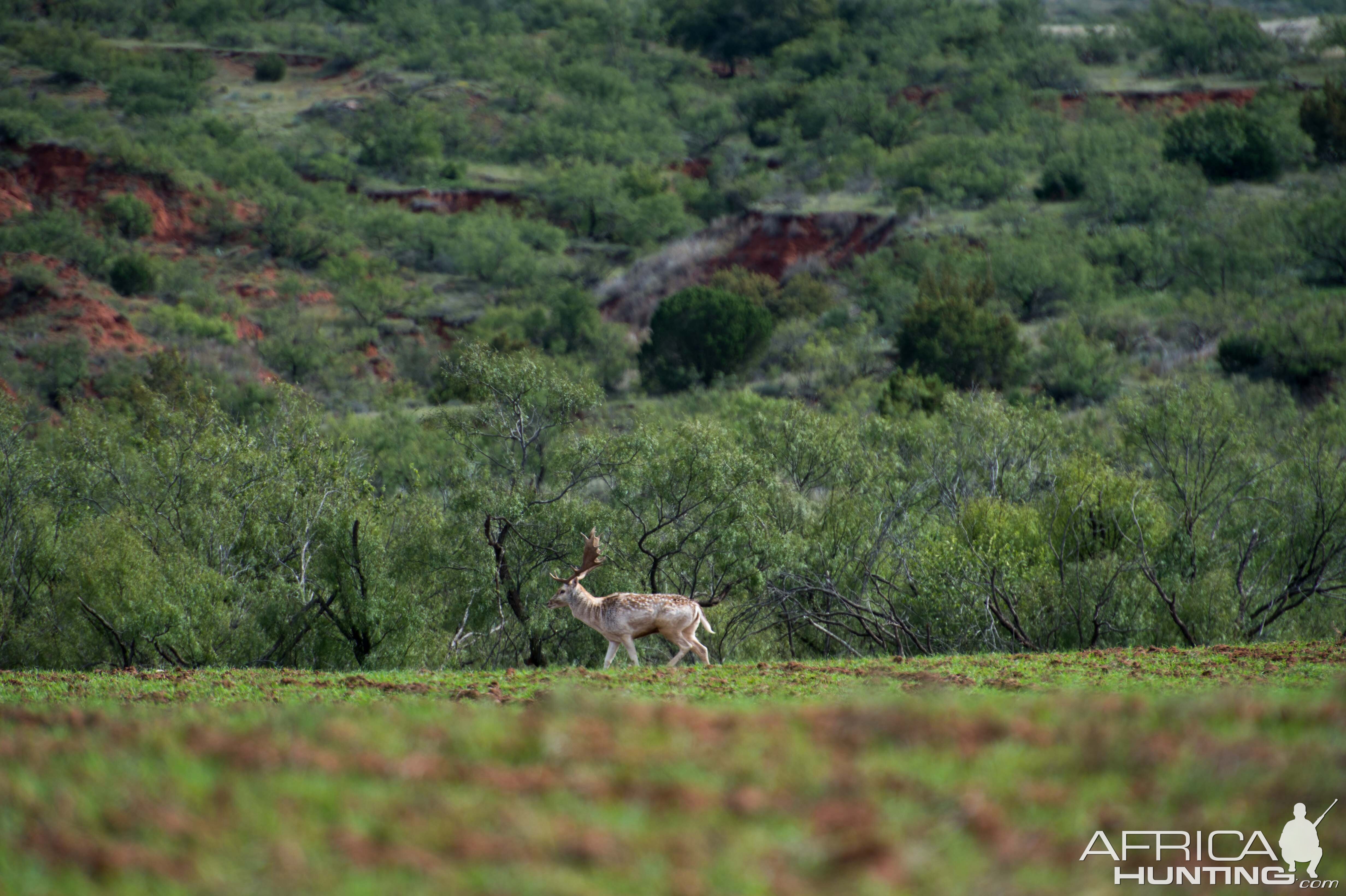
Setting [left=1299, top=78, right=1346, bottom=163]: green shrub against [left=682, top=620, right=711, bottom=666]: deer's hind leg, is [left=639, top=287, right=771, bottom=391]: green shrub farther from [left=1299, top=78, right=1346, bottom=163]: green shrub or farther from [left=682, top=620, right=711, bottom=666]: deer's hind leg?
[left=682, top=620, right=711, bottom=666]: deer's hind leg

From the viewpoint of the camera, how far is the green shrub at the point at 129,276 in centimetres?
8919

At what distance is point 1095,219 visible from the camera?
9225 cm

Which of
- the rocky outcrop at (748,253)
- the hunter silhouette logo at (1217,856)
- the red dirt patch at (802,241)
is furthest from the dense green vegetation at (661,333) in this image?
the hunter silhouette logo at (1217,856)

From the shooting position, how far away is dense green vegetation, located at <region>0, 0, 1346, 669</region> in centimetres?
2744

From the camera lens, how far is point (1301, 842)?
7.64 m

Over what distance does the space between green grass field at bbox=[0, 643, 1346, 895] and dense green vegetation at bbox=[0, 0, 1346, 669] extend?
15.5 meters

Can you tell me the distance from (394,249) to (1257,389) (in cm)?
7606

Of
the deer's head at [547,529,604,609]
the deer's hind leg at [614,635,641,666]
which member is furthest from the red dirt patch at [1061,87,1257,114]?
the deer's hind leg at [614,635,641,666]

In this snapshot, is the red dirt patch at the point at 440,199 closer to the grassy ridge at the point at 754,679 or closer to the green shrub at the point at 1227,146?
the green shrub at the point at 1227,146

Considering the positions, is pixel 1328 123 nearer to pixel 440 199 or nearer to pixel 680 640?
pixel 440 199

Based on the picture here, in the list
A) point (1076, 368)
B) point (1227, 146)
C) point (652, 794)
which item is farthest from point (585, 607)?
point (1227, 146)

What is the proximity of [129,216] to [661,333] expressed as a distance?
46.5 metres

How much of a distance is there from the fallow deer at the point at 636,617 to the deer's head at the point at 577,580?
16 mm

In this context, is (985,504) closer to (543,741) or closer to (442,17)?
(543,741)
